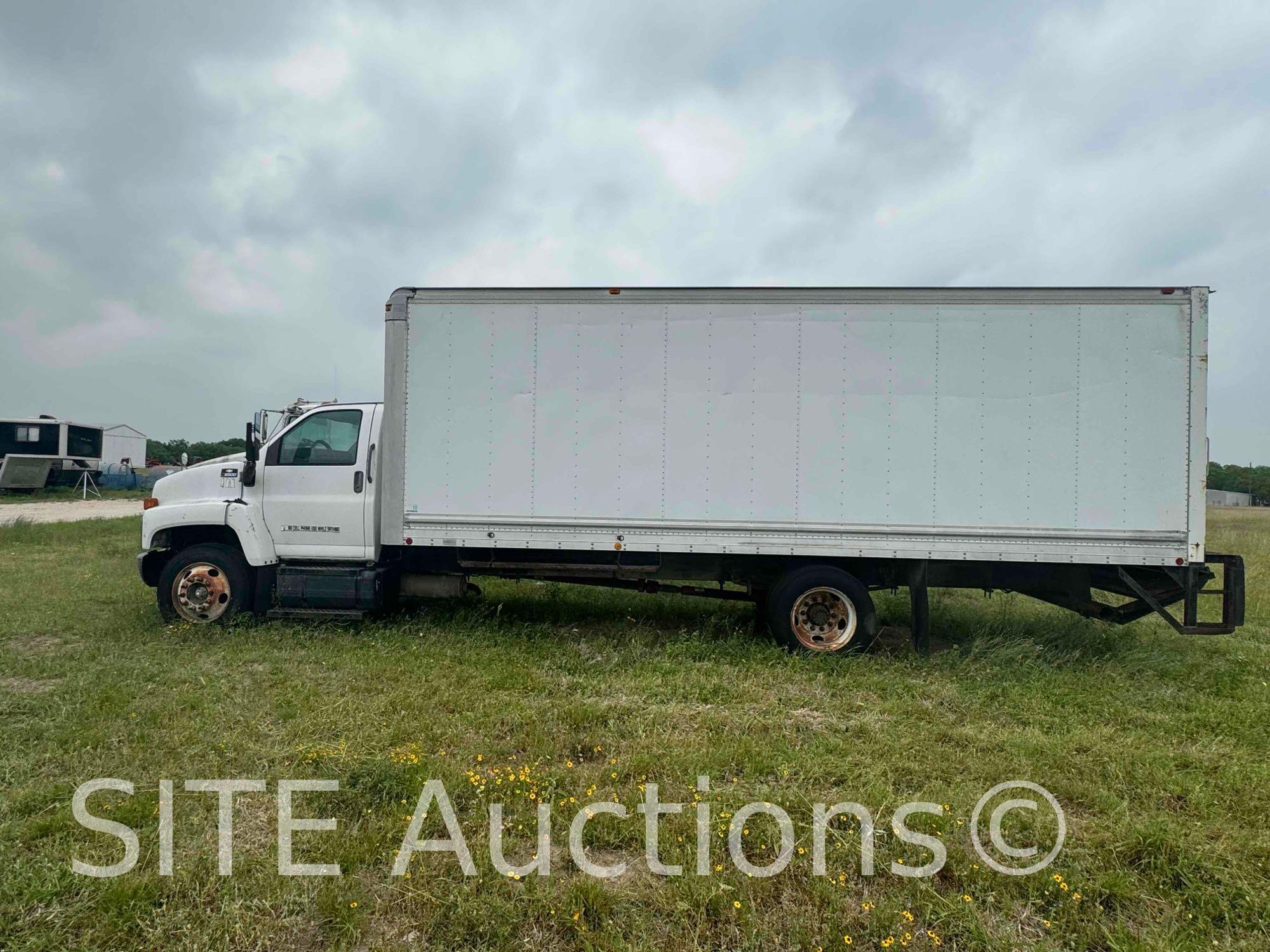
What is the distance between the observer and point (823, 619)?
19.4ft

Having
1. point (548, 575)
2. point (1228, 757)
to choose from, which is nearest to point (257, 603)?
point (548, 575)

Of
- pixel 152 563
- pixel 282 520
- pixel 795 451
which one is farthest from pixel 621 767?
pixel 152 563

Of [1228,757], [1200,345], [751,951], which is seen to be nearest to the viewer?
[751,951]

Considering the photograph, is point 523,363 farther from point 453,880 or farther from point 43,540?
point 43,540

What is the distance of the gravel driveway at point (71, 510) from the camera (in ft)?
57.6

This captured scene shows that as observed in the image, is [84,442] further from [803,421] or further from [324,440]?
[803,421]

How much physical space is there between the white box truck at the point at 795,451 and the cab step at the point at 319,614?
0.03 meters

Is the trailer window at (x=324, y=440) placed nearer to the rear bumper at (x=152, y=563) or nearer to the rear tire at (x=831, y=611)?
the rear bumper at (x=152, y=563)

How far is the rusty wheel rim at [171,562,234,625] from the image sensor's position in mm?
6316

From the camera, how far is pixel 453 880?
2.68 meters

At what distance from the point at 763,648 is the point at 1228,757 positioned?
10.0ft

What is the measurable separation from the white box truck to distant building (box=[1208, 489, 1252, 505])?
249ft

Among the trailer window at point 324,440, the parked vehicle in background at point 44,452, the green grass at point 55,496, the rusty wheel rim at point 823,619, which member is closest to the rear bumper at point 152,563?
the trailer window at point 324,440

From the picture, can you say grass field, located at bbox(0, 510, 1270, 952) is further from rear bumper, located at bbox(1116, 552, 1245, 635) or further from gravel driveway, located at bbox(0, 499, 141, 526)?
gravel driveway, located at bbox(0, 499, 141, 526)
